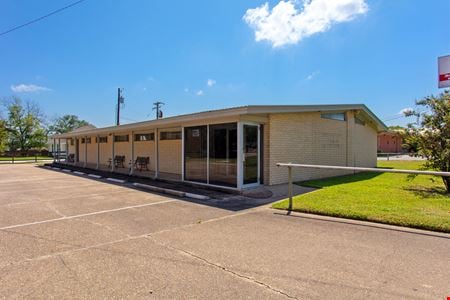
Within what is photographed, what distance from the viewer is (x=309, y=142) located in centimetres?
1243

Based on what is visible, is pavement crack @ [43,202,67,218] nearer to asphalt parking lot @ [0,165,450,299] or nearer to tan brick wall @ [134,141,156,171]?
asphalt parking lot @ [0,165,450,299]

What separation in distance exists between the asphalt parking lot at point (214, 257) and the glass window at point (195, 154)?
4.65 metres

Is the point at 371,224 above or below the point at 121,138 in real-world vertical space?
below

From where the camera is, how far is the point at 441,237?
4895 mm

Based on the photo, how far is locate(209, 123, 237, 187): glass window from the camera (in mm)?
10039

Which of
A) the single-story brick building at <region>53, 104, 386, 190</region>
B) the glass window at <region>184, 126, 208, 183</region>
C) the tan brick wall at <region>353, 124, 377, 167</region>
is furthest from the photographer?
the tan brick wall at <region>353, 124, 377, 167</region>

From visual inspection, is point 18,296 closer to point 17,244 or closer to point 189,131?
point 17,244

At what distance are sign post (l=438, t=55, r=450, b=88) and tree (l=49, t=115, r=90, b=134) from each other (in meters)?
79.9

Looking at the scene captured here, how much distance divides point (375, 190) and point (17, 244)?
973 cm

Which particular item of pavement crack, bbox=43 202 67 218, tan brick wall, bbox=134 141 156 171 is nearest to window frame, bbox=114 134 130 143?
tan brick wall, bbox=134 141 156 171

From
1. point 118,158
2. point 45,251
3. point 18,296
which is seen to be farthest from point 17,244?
point 118,158

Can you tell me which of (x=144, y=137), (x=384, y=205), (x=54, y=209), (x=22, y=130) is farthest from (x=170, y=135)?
(x=22, y=130)

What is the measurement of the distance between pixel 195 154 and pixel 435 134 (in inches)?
335

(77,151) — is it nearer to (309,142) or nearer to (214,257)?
(309,142)
